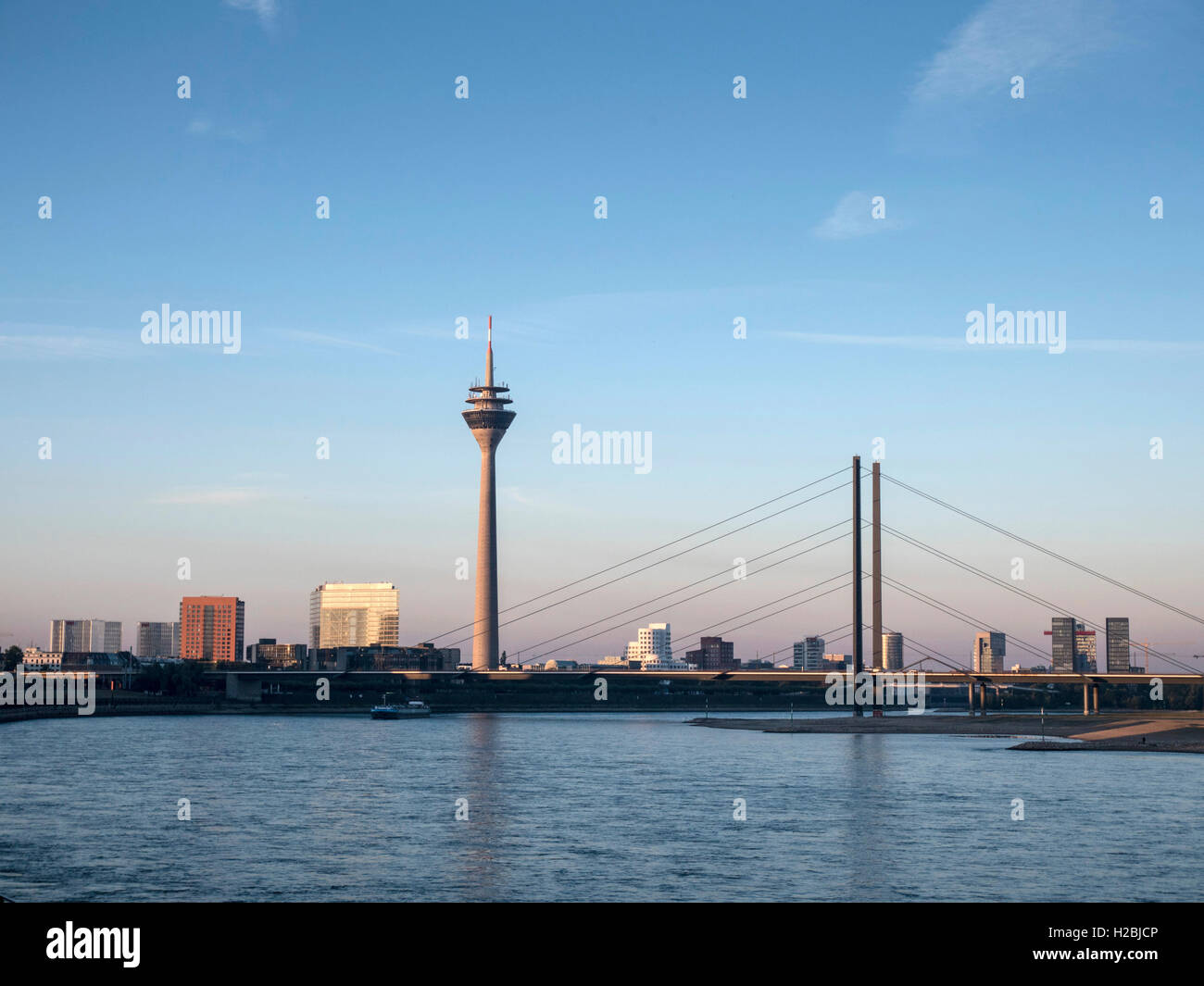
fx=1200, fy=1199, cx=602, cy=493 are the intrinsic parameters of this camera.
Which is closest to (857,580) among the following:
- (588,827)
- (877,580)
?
(877,580)

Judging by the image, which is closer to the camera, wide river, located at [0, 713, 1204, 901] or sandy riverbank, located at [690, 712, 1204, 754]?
wide river, located at [0, 713, 1204, 901]

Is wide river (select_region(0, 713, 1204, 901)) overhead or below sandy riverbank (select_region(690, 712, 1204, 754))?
overhead

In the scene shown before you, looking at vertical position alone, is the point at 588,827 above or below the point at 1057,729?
above

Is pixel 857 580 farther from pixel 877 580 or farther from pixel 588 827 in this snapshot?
pixel 588 827
